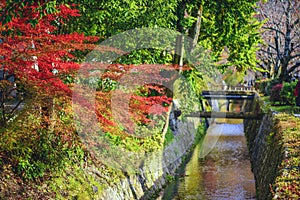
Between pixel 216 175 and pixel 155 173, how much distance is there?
4313 mm

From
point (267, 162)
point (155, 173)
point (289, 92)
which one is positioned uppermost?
point (289, 92)

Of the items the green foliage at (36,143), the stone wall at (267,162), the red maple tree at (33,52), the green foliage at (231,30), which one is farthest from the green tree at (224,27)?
the red maple tree at (33,52)

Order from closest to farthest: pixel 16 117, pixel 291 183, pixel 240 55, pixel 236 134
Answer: pixel 291 183 < pixel 16 117 < pixel 240 55 < pixel 236 134

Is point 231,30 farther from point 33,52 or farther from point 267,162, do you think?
point 33,52

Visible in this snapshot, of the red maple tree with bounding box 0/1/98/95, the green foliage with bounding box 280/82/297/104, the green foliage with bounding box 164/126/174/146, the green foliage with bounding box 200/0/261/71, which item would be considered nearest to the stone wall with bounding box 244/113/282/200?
the green foliage with bounding box 280/82/297/104

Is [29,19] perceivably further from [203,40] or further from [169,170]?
[203,40]

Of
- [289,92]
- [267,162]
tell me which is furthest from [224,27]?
[267,162]

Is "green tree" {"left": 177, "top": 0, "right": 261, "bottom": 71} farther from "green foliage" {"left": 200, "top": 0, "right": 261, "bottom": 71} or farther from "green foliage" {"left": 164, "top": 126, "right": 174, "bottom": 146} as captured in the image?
"green foliage" {"left": 164, "top": 126, "right": 174, "bottom": 146}

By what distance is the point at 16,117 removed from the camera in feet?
37.4

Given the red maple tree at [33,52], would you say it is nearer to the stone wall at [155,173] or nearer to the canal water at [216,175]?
the stone wall at [155,173]

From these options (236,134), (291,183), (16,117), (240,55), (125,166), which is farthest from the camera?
(236,134)

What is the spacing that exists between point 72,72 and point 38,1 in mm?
1998

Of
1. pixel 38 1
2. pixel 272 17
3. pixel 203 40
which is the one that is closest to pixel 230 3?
pixel 203 40

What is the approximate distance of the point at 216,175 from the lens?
2086 centimetres
